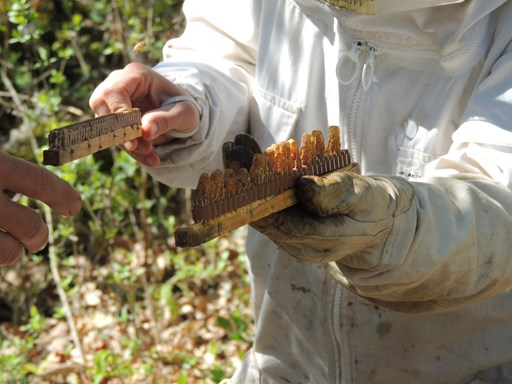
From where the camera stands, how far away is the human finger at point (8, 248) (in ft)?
5.85

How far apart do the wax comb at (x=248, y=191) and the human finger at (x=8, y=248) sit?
39cm

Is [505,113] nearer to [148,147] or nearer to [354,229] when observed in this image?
[354,229]


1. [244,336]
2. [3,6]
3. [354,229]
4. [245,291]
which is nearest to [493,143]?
[354,229]

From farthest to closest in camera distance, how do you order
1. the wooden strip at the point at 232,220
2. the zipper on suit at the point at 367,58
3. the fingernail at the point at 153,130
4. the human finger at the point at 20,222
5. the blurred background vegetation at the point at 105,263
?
the blurred background vegetation at the point at 105,263, the zipper on suit at the point at 367,58, the fingernail at the point at 153,130, the human finger at the point at 20,222, the wooden strip at the point at 232,220

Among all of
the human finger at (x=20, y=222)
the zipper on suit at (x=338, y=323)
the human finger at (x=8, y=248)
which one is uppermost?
the human finger at (x=20, y=222)

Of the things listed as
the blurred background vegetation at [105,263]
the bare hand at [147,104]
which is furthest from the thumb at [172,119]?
the blurred background vegetation at [105,263]

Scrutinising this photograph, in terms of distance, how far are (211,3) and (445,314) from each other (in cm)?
129

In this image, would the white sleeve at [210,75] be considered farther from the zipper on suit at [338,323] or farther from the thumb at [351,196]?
the thumb at [351,196]

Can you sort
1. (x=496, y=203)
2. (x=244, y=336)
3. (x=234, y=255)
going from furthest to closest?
(x=234, y=255) < (x=244, y=336) < (x=496, y=203)

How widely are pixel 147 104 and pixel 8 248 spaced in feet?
2.36

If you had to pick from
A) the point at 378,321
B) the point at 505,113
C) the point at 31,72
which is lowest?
the point at 31,72

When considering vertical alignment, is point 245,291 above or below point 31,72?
below

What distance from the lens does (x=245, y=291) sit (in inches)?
186

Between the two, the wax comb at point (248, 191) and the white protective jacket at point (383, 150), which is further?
the white protective jacket at point (383, 150)
